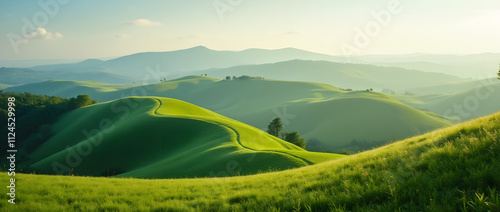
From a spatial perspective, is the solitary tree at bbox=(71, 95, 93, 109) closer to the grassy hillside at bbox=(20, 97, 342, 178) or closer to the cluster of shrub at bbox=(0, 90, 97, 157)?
the cluster of shrub at bbox=(0, 90, 97, 157)

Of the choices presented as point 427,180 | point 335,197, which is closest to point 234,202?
point 335,197

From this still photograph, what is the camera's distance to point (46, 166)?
4138cm

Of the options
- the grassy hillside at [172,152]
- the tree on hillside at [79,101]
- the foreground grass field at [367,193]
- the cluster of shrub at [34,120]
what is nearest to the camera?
the foreground grass field at [367,193]

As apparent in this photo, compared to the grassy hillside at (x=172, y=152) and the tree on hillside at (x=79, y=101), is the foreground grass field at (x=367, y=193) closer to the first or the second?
the grassy hillside at (x=172, y=152)

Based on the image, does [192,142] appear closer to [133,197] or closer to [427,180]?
[133,197]

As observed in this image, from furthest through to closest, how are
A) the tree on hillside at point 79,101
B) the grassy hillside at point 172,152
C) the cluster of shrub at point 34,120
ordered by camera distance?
the tree on hillside at point 79,101
the cluster of shrub at point 34,120
the grassy hillside at point 172,152

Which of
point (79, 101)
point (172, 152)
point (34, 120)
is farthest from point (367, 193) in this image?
point (79, 101)

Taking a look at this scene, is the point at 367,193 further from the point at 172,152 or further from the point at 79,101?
the point at 79,101

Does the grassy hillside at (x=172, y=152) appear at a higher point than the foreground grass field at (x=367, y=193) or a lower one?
lower

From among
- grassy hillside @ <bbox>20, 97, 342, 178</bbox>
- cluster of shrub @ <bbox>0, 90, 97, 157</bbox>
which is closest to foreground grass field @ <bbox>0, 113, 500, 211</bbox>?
grassy hillside @ <bbox>20, 97, 342, 178</bbox>

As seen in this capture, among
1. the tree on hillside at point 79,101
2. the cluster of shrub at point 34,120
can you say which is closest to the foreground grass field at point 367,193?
the cluster of shrub at point 34,120

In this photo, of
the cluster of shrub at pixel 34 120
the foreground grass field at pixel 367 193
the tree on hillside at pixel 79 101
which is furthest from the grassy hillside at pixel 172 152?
the tree on hillside at pixel 79 101

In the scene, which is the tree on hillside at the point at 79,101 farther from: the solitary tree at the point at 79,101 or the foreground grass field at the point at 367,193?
the foreground grass field at the point at 367,193

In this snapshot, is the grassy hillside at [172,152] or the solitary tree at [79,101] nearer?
the grassy hillside at [172,152]
